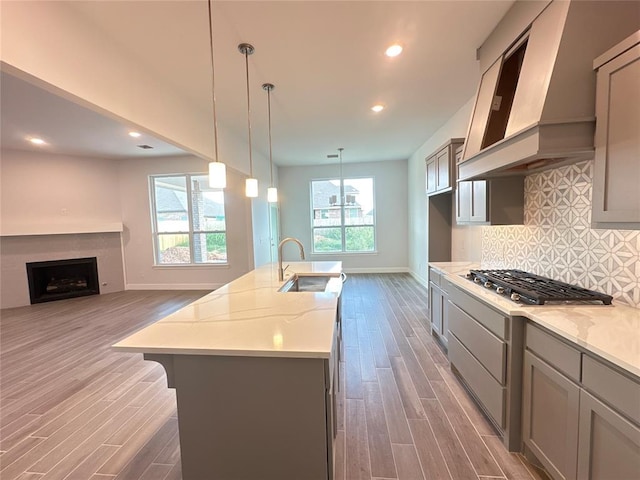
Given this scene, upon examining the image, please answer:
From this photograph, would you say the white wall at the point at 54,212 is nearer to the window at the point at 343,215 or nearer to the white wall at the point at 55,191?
the white wall at the point at 55,191

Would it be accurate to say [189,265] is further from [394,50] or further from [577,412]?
[577,412]

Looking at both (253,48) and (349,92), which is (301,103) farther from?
(253,48)

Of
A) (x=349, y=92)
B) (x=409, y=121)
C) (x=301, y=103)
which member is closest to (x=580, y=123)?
(x=349, y=92)

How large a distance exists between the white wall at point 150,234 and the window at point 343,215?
7.37 feet

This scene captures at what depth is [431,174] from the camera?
3.95 metres

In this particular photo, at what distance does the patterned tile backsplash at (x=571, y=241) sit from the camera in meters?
1.59

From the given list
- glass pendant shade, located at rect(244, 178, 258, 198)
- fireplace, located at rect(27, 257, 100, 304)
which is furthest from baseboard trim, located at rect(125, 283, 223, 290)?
glass pendant shade, located at rect(244, 178, 258, 198)

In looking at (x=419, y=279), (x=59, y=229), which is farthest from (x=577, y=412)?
(x=59, y=229)

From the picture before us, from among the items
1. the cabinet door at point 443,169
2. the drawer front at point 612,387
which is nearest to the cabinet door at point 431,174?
the cabinet door at point 443,169

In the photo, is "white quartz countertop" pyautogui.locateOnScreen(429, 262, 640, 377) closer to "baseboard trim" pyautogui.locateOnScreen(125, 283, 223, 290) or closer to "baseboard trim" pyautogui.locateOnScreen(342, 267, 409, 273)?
"baseboard trim" pyautogui.locateOnScreen(342, 267, 409, 273)

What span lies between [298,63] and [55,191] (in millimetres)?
5942

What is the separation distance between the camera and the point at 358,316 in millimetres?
4176

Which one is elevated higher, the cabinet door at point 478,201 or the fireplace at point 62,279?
the cabinet door at point 478,201

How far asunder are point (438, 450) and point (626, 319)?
1.28m
